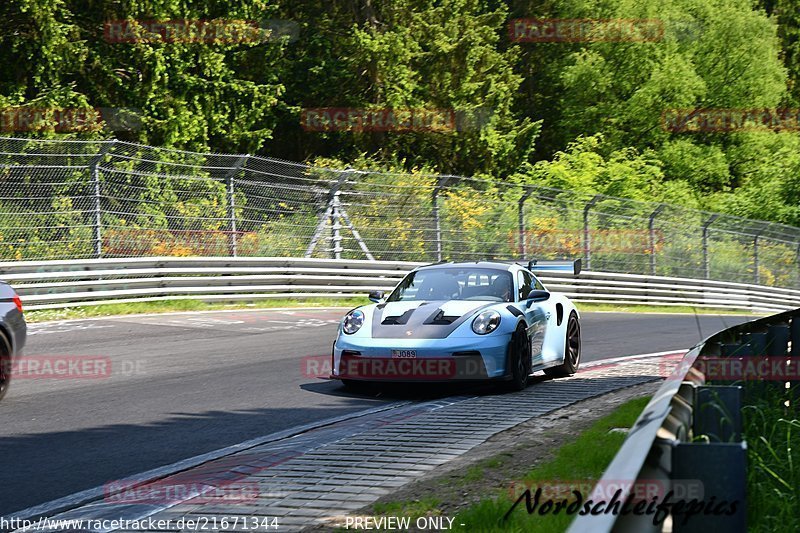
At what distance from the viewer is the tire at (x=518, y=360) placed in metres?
10.9

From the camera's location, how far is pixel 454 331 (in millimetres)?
10805

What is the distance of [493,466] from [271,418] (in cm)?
276

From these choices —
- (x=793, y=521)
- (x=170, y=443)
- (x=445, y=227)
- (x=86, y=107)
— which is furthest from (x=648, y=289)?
(x=793, y=521)

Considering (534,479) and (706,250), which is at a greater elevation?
(534,479)

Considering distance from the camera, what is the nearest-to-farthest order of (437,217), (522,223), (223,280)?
(223,280), (437,217), (522,223)

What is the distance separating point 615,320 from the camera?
22.6 m

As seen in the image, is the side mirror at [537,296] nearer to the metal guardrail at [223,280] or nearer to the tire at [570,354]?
the tire at [570,354]

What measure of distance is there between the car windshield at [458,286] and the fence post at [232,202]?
9.76 m

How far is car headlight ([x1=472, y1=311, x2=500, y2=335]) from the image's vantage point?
10797 millimetres

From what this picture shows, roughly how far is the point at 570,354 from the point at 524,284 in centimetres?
111
